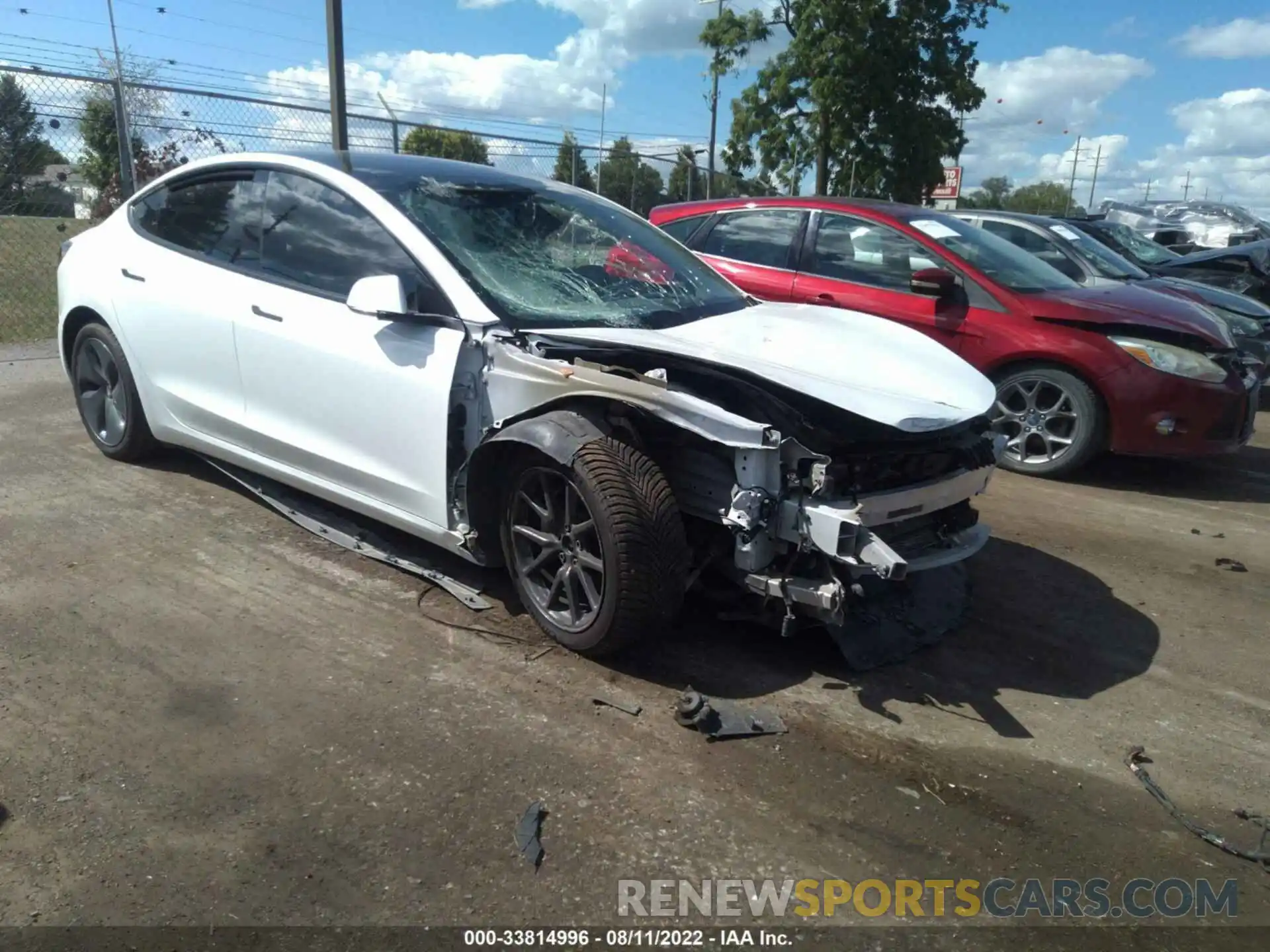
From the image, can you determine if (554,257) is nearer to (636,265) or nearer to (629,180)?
(636,265)

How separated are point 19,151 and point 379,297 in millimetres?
8525

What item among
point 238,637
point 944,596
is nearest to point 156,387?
point 238,637

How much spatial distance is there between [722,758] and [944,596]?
1.45 m

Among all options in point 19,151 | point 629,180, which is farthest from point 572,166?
point 19,151

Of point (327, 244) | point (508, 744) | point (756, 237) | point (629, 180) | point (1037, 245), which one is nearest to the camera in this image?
point (508, 744)

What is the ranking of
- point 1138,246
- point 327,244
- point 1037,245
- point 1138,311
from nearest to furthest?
point 327,244 → point 1138,311 → point 1037,245 → point 1138,246

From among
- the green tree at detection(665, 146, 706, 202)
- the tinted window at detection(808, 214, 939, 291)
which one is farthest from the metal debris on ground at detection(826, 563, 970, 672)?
the green tree at detection(665, 146, 706, 202)

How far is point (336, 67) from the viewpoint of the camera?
8664mm

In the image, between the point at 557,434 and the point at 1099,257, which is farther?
the point at 1099,257

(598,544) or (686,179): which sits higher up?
(686,179)

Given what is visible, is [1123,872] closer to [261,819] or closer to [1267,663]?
[1267,663]

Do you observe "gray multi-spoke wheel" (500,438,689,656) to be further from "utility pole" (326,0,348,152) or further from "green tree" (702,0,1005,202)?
"green tree" (702,0,1005,202)

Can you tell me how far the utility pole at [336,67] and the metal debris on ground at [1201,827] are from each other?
7814 millimetres

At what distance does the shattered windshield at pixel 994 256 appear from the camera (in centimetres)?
645
